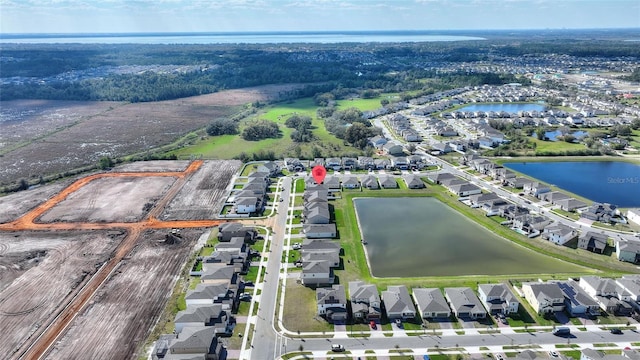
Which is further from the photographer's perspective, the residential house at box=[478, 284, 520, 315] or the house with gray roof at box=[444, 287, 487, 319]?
the residential house at box=[478, 284, 520, 315]

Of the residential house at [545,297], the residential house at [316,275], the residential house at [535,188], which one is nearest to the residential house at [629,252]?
the residential house at [545,297]

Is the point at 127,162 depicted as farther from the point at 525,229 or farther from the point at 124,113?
the point at 525,229

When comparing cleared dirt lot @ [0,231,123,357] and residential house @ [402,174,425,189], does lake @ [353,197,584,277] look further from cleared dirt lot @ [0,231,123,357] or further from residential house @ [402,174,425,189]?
cleared dirt lot @ [0,231,123,357]

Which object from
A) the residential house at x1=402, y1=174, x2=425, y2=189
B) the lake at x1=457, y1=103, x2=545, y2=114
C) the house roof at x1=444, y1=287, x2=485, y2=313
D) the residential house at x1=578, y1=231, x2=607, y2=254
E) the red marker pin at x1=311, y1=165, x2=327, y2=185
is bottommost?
the house roof at x1=444, y1=287, x2=485, y2=313

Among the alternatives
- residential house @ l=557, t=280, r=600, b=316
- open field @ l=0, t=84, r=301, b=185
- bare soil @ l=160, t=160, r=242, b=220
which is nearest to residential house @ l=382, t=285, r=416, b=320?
residential house @ l=557, t=280, r=600, b=316

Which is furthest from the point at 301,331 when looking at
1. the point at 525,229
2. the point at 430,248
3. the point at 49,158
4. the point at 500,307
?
the point at 49,158

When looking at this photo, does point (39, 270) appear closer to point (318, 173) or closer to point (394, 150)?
point (318, 173)

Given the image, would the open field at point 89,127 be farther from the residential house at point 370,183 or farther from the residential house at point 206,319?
the residential house at point 206,319
